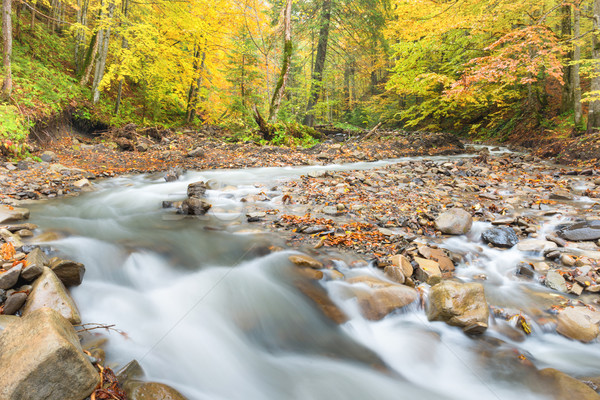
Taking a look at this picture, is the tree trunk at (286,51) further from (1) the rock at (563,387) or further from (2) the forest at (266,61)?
(1) the rock at (563,387)

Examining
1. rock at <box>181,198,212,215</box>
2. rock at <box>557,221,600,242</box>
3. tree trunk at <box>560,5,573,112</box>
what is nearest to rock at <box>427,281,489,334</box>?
rock at <box>557,221,600,242</box>

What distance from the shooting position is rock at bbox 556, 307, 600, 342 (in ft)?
8.27

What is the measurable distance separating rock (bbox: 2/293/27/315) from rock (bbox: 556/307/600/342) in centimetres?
447

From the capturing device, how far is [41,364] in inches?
60.0

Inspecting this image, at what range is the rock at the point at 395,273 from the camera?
10.2 feet

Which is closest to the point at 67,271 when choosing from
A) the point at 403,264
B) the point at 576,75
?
the point at 403,264

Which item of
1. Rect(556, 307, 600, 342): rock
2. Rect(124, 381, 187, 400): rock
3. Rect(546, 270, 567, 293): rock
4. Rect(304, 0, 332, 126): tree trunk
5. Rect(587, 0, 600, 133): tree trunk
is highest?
Rect(304, 0, 332, 126): tree trunk

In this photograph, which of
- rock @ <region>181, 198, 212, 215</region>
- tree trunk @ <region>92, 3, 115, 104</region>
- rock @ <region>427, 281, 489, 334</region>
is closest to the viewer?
rock @ <region>427, 281, 489, 334</region>

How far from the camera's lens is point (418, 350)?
267cm

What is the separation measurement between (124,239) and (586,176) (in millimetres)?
9459

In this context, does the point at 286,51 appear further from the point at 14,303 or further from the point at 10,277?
the point at 14,303

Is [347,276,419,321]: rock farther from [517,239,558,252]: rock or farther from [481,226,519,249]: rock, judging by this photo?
[517,239,558,252]: rock

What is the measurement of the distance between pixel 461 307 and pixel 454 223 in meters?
1.86

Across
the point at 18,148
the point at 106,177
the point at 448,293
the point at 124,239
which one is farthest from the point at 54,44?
the point at 448,293
